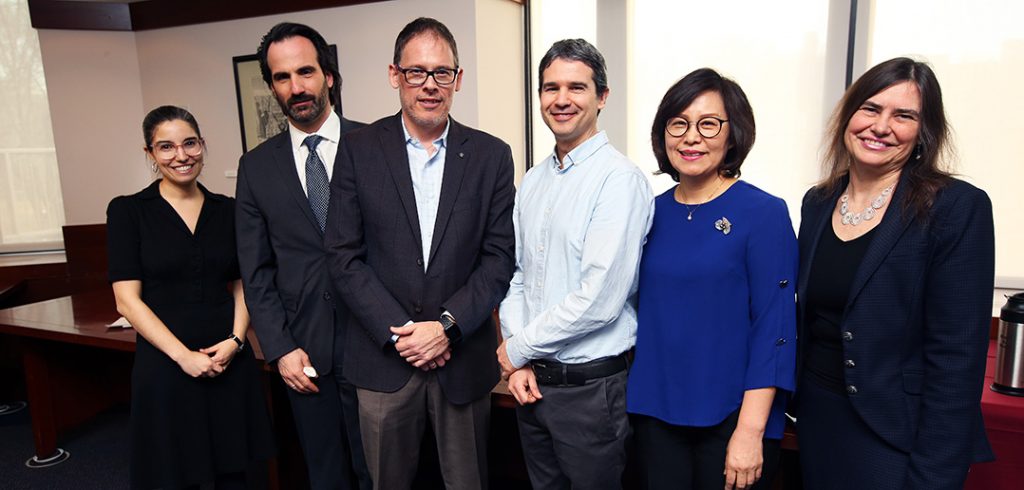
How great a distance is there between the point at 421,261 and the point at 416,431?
0.50m

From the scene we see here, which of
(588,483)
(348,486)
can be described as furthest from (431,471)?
(588,483)

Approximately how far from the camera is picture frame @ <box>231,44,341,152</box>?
4566 mm

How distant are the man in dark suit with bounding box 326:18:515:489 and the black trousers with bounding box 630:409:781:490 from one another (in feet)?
1.61

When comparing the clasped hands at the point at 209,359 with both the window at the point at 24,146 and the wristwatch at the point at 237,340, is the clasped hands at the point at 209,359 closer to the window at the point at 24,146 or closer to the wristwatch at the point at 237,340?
the wristwatch at the point at 237,340

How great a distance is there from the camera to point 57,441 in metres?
3.32

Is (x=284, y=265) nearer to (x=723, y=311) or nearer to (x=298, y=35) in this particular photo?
(x=298, y=35)

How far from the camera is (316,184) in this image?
1.82 m

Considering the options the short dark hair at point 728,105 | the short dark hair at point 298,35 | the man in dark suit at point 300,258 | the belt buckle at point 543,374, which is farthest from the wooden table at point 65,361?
the short dark hair at point 728,105

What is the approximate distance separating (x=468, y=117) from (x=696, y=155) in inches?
104

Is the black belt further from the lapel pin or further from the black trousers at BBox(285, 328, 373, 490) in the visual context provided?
the black trousers at BBox(285, 328, 373, 490)

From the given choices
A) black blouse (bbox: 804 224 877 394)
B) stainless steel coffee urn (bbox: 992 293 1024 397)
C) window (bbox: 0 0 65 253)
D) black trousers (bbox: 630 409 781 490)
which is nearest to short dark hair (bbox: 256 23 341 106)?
black trousers (bbox: 630 409 781 490)

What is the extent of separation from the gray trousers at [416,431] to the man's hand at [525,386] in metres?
0.21

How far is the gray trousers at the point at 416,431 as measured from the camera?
1663 mm

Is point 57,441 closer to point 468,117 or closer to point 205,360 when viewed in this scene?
point 205,360
